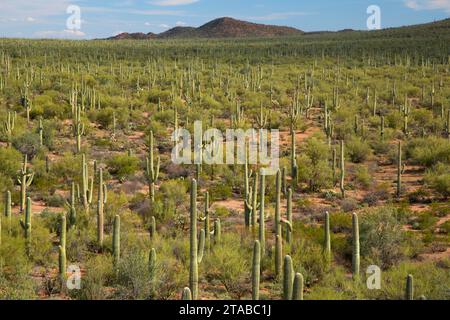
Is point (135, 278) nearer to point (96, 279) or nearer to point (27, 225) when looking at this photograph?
point (96, 279)

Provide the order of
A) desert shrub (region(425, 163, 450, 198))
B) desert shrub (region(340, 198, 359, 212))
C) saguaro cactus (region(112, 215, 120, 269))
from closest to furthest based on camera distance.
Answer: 1. saguaro cactus (region(112, 215, 120, 269))
2. desert shrub (region(340, 198, 359, 212))
3. desert shrub (region(425, 163, 450, 198))

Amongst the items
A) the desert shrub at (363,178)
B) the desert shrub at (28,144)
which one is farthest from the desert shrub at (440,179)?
the desert shrub at (28,144)

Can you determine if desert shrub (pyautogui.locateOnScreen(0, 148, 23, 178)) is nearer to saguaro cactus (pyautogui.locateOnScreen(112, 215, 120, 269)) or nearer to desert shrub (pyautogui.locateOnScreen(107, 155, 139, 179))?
desert shrub (pyautogui.locateOnScreen(107, 155, 139, 179))

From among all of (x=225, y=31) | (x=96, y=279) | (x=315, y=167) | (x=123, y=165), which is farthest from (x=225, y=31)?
(x=96, y=279)

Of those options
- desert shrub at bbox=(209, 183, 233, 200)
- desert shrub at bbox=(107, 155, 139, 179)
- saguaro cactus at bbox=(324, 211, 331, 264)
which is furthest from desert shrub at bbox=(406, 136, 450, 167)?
desert shrub at bbox=(107, 155, 139, 179)

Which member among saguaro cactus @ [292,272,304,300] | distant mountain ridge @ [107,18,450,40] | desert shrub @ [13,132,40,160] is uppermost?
distant mountain ridge @ [107,18,450,40]

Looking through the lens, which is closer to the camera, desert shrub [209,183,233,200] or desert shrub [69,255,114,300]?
desert shrub [69,255,114,300]
